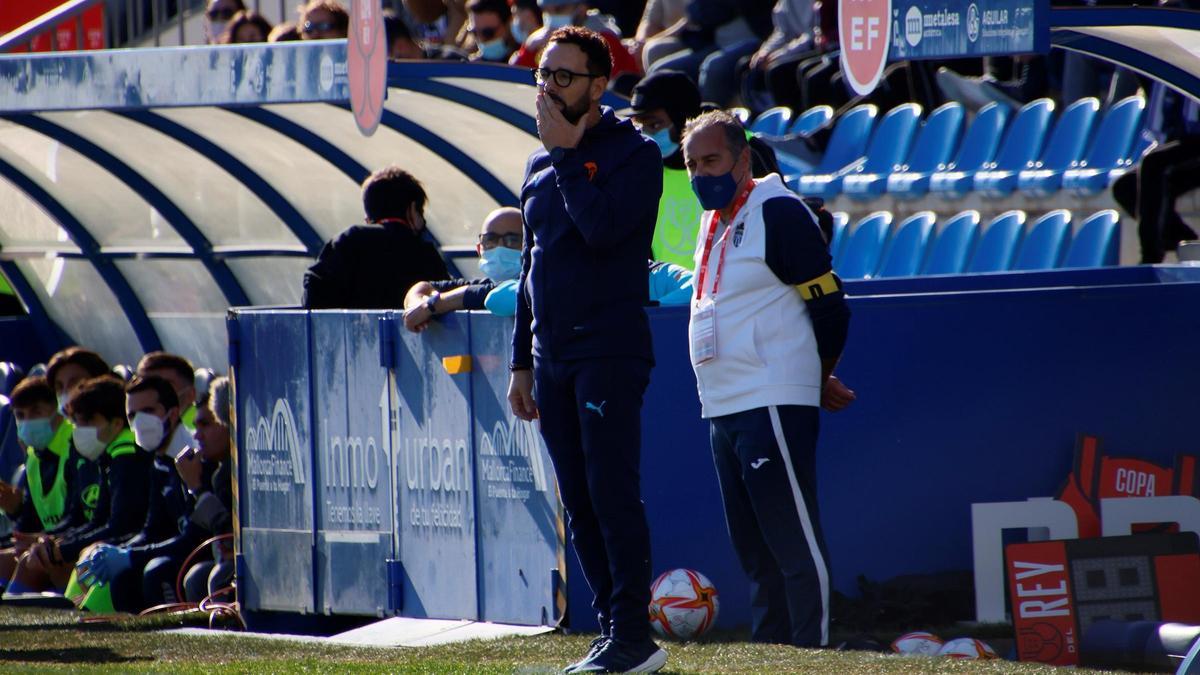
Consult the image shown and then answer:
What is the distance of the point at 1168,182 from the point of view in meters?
A: 10.3

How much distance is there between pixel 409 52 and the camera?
12.2 metres

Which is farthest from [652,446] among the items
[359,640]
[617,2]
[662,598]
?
[617,2]

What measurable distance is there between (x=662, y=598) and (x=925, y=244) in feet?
15.6

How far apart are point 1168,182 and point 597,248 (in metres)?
5.63

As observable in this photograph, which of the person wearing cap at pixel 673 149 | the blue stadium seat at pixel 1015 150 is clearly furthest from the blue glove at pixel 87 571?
the blue stadium seat at pixel 1015 150

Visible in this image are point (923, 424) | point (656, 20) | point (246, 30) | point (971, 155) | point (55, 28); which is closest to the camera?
point (923, 424)

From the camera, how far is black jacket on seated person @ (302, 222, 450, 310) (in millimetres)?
8836

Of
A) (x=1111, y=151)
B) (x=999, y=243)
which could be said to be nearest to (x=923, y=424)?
(x=999, y=243)

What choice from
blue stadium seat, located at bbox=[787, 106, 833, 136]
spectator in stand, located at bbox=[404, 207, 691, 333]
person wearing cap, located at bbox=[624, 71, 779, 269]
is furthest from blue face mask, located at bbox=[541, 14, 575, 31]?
spectator in stand, located at bbox=[404, 207, 691, 333]

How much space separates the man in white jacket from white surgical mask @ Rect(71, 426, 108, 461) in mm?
5359

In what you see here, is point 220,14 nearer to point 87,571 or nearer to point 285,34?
point 285,34

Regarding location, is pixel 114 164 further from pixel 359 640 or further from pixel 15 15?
pixel 15 15

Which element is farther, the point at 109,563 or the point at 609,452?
the point at 109,563

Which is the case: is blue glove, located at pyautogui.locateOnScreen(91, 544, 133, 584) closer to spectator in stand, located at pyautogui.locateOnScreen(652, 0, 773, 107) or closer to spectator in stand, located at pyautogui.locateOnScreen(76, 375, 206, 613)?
spectator in stand, located at pyautogui.locateOnScreen(76, 375, 206, 613)
